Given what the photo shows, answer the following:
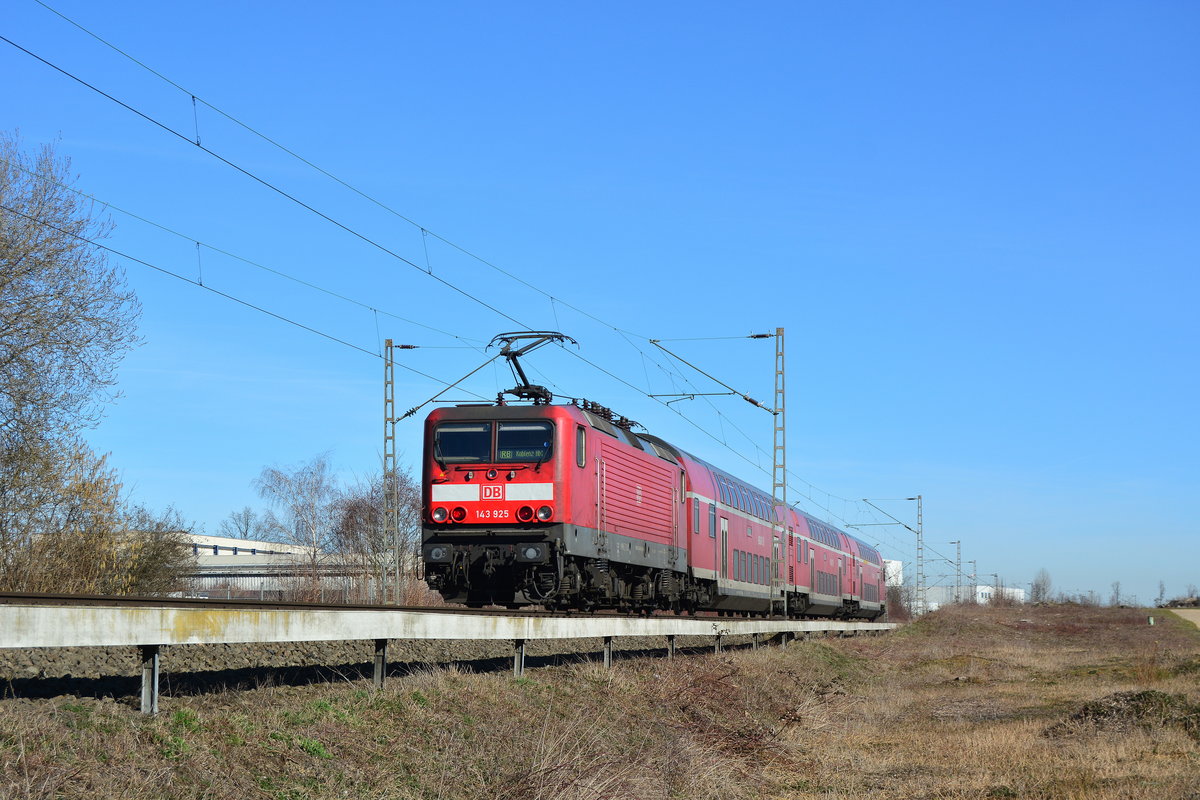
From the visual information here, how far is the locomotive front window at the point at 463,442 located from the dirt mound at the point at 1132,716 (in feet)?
34.4

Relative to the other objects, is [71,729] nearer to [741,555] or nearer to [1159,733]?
[1159,733]

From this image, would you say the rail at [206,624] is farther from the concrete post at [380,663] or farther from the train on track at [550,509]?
the train on track at [550,509]

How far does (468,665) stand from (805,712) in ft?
22.6

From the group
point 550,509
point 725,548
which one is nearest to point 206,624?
point 550,509

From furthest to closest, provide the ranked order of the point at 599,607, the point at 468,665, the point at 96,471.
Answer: the point at 96,471
the point at 599,607
the point at 468,665

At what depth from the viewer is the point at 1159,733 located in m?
17.8

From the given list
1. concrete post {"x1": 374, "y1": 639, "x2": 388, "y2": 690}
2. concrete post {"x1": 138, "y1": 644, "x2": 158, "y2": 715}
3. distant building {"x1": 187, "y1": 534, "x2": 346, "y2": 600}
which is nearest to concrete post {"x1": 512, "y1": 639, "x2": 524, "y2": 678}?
concrete post {"x1": 374, "y1": 639, "x2": 388, "y2": 690}

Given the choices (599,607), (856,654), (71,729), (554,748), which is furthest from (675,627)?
(856,654)

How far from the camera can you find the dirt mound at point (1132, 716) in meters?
18.6

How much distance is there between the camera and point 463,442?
20.7 metres

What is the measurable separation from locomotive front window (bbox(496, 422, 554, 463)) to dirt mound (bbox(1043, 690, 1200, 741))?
9.50m

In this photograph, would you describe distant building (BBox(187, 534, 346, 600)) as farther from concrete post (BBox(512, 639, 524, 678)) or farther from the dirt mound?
the dirt mound

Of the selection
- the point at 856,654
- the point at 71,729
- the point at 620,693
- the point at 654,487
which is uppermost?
the point at 654,487

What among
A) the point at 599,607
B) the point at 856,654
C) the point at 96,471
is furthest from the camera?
the point at 856,654
